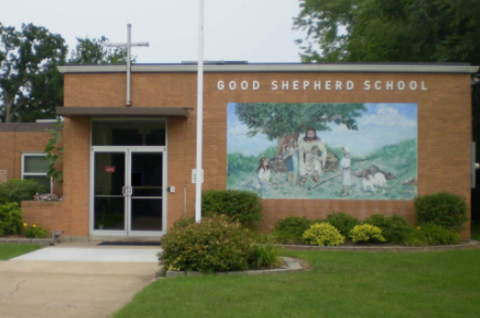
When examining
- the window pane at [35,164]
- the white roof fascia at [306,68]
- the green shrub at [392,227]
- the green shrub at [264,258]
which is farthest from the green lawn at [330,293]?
the window pane at [35,164]

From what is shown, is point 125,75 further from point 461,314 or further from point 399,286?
point 461,314

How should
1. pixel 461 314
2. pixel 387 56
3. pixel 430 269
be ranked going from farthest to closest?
1. pixel 387 56
2. pixel 430 269
3. pixel 461 314

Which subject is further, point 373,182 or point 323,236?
point 373,182

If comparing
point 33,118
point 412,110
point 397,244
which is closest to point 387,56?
point 412,110

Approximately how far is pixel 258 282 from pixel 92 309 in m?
2.71

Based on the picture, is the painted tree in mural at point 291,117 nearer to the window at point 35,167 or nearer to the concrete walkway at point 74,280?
the concrete walkway at point 74,280

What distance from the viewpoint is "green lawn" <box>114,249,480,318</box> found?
7559mm

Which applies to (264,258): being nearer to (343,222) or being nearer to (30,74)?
(343,222)

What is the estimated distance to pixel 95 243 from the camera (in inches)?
598

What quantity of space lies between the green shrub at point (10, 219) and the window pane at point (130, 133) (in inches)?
107

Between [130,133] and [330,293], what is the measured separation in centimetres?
891

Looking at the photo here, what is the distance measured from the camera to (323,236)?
13844 mm

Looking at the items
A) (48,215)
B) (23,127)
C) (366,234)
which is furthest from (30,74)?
(366,234)

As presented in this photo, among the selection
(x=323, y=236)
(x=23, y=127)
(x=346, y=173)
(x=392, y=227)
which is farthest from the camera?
(x=23, y=127)
